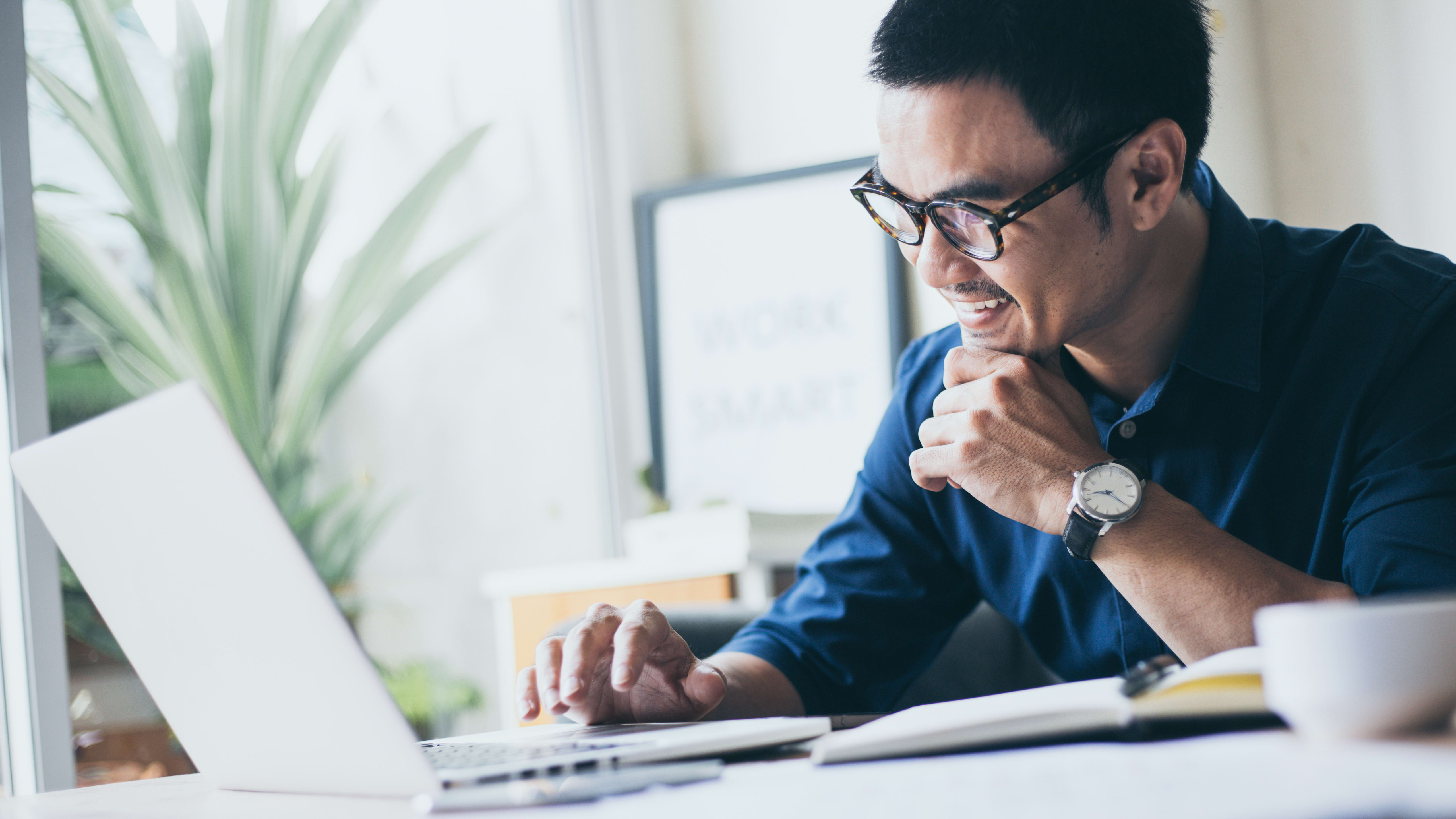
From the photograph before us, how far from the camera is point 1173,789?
0.42 m

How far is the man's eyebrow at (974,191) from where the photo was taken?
1.05 m

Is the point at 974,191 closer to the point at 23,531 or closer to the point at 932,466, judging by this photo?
the point at 932,466

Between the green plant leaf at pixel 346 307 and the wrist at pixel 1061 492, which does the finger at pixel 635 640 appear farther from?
the green plant leaf at pixel 346 307

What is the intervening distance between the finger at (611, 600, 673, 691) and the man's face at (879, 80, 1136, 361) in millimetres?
462

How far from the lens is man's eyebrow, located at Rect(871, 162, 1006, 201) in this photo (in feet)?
3.46

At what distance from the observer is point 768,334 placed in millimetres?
2760

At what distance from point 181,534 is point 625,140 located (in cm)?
251

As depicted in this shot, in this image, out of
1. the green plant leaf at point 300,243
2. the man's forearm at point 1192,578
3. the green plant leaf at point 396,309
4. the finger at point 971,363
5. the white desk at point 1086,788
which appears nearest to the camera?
the white desk at point 1086,788

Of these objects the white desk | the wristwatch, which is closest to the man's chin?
the wristwatch

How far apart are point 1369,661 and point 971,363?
26.6 inches

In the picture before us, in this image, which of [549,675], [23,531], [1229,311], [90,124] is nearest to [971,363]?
[1229,311]

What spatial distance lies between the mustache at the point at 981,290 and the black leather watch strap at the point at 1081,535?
27 cm

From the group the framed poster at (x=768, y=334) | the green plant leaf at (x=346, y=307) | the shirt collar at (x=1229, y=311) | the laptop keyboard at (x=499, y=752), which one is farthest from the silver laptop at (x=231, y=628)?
the framed poster at (x=768, y=334)

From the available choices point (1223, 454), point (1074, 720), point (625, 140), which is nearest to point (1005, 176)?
point (1223, 454)
